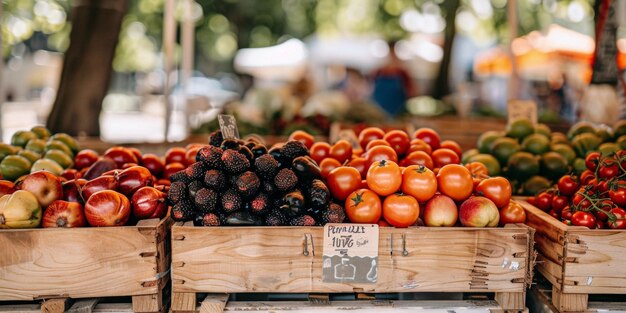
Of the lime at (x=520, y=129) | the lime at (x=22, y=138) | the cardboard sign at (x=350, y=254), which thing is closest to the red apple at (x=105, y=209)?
the cardboard sign at (x=350, y=254)

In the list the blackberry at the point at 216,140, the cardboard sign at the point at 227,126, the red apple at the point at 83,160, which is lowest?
the red apple at the point at 83,160

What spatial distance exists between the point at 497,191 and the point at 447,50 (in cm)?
948

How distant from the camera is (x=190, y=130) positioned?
6.45 metres

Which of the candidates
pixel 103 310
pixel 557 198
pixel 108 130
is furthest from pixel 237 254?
pixel 108 130

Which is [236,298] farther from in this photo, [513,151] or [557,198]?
[513,151]

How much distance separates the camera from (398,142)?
121 inches

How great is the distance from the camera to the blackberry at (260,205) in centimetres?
233

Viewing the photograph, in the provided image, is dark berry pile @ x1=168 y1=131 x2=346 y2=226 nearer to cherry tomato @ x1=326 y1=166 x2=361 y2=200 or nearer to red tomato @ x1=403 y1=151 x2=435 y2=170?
cherry tomato @ x1=326 y1=166 x2=361 y2=200

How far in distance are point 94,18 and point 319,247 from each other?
3.87 metres

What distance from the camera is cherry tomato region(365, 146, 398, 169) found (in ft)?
9.09

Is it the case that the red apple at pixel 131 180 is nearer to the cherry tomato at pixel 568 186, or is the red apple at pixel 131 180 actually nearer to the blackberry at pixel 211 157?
the blackberry at pixel 211 157

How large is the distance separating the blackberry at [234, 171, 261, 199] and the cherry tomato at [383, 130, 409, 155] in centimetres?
104

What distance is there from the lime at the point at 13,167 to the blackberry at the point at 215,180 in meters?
1.41

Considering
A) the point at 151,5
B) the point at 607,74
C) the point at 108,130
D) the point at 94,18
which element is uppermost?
the point at 151,5
